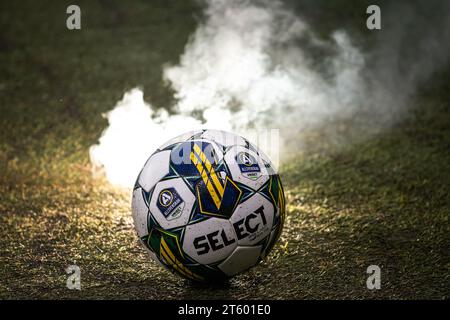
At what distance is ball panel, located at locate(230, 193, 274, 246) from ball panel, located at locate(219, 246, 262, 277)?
0.04 metres

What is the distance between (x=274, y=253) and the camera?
3.50 meters

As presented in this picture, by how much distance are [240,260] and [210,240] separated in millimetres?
191

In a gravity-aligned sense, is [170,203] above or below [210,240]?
above

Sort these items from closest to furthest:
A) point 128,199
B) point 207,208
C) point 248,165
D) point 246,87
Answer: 1. point 207,208
2. point 248,165
3. point 128,199
4. point 246,87

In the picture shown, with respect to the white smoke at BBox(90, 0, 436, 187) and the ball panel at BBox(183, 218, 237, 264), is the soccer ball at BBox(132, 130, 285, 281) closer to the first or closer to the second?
the ball panel at BBox(183, 218, 237, 264)

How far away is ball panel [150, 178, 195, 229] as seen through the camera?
9.46ft

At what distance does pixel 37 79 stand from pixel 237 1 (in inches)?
86.1

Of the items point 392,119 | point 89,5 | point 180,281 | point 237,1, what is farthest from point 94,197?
point 89,5

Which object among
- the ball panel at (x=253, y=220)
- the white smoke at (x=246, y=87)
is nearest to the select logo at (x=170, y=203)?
the ball panel at (x=253, y=220)

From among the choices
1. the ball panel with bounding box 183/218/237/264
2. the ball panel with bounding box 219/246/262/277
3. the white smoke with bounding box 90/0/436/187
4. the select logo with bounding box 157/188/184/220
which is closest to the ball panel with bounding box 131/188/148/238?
the select logo with bounding box 157/188/184/220

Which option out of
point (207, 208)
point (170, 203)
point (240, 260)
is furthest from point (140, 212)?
point (240, 260)

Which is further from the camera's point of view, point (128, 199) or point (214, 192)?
point (128, 199)

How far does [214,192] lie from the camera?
9.49ft

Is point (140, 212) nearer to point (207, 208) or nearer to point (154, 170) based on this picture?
point (154, 170)
